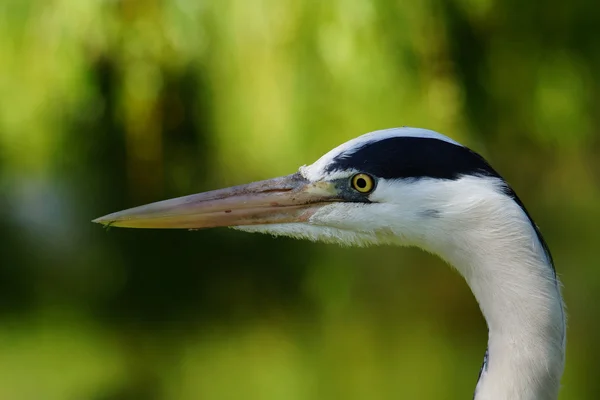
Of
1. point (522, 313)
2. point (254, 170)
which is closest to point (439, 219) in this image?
point (522, 313)

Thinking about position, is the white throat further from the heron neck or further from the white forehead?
the white forehead

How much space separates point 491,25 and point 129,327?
8.46 ft

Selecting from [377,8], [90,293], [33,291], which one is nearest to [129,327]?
[90,293]

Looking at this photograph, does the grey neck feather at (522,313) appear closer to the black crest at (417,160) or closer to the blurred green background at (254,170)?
→ the black crest at (417,160)

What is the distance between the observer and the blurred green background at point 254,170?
3.32 meters

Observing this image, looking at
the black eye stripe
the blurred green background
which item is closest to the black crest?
the black eye stripe

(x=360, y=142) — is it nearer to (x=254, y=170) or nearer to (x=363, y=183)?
(x=363, y=183)

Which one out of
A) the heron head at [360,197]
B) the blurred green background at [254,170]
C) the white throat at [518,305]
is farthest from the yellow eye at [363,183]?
the blurred green background at [254,170]

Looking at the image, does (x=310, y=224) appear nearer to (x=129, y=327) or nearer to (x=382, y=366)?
(x=382, y=366)

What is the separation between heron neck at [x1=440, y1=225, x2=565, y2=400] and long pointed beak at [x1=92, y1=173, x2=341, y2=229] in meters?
0.36

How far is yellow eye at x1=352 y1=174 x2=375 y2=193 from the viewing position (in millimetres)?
1521

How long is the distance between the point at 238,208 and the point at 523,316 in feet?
1.92

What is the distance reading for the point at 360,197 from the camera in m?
1.54

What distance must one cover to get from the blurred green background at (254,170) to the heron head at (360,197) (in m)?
1.63
